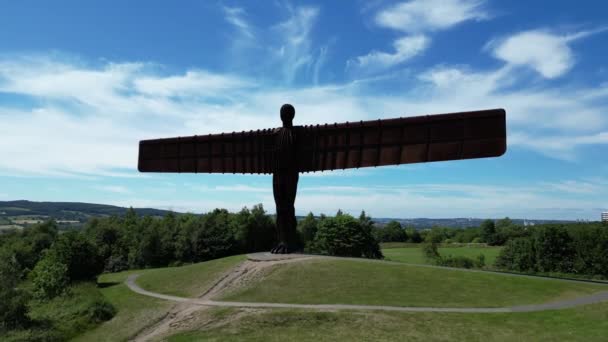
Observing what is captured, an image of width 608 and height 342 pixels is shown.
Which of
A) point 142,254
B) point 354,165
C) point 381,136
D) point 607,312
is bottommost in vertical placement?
point 142,254

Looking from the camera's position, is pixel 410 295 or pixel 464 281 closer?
pixel 410 295

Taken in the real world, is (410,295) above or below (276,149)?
below

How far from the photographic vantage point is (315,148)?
23672 mm

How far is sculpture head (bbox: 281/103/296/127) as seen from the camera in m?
23.6

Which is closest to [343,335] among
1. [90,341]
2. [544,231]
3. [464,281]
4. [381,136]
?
[464,281]

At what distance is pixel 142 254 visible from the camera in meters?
65.3

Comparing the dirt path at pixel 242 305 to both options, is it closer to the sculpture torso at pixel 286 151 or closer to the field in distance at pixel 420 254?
the sculpture torso at pixel 286 151

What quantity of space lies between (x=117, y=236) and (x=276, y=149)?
208ft

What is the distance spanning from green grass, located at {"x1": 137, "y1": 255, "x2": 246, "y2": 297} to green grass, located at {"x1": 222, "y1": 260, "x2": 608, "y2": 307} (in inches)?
151

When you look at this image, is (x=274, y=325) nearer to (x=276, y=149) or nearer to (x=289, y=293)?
(x=289, y=293)

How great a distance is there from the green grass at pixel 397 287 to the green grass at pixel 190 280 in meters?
3.83

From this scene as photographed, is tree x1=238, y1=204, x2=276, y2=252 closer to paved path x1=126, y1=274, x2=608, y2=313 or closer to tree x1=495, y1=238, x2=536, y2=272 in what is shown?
tree x1=495, y1=238, x2=536, y2=272

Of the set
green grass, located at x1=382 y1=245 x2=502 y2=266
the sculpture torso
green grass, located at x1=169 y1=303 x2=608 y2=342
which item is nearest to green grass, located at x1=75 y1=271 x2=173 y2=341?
green grass, located at x1=169 y1=303 x2=608 y2=342

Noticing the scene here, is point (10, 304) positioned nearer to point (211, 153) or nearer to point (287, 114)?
point (211, 153)
